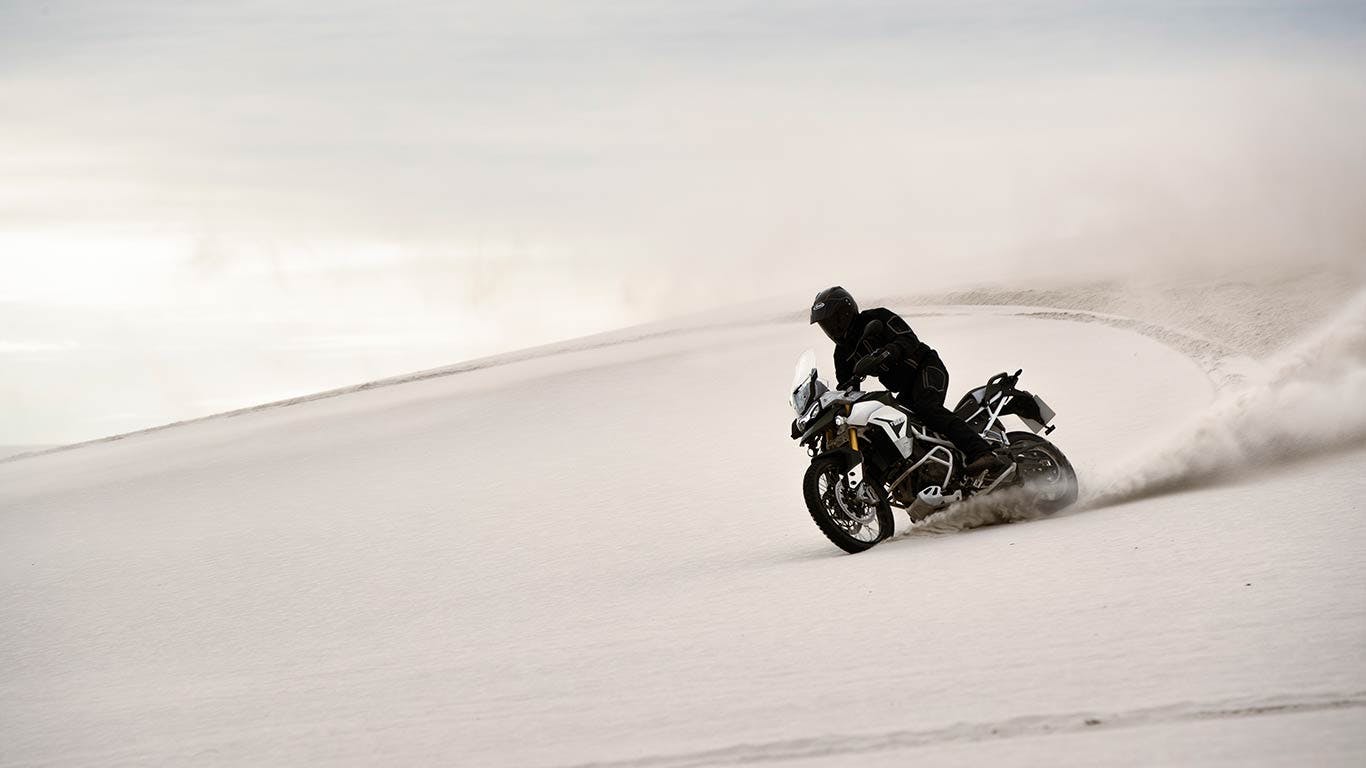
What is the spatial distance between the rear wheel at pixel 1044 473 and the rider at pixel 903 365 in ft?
0.64

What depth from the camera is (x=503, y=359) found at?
24.4 meters

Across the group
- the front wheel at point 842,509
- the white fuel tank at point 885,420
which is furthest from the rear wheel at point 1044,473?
the front wheel at point 842,509

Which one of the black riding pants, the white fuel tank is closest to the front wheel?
the white fuel tank

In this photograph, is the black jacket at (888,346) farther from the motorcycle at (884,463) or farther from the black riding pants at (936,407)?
the motorcycle at (884,463)

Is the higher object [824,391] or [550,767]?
[824,391]

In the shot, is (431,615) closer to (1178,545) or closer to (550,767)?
(550,767)

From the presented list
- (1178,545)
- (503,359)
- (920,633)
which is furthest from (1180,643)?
(503,359)

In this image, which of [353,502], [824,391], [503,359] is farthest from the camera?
[503,359]

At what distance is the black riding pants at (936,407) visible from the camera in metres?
7.70

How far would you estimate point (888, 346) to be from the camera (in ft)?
24.4

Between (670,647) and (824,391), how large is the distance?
7.92 ft

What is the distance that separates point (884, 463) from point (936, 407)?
1.69ft

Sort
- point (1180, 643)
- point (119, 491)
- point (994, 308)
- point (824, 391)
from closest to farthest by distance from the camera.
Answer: point (1180, 643) → point (824, 391) → point (119, 491) → point (994, 308)

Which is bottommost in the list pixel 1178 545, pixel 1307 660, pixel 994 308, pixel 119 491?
pixel 1307 660
